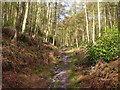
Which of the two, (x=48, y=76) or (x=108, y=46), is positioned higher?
(x=108, y=46)

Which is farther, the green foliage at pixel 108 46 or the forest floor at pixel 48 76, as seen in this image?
the green foliage at pixel 108 46

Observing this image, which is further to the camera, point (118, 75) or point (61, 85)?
point (61, 85)

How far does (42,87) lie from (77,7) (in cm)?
2488

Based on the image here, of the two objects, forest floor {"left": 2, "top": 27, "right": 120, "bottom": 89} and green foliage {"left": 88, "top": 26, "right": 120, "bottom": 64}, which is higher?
green foliage {"left": 88, "top": 26, "right": 120, "bottom": 64}

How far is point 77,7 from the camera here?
30609 mm

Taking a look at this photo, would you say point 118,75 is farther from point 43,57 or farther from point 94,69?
point 43,57

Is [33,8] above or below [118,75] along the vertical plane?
above

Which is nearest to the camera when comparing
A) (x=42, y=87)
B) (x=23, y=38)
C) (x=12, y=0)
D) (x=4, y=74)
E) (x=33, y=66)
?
(x=4, y=74)

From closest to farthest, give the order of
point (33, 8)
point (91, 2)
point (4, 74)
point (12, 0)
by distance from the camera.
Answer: point (4, 74) < point (91, 2) < point (12, 0) < point (33, 8)

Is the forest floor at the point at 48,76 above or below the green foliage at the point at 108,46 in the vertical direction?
below

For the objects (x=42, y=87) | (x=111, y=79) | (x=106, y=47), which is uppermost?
(x=106, y=47)

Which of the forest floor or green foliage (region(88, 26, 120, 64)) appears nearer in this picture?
the forest floor

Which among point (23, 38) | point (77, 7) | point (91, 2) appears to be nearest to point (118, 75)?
point (23, 38)

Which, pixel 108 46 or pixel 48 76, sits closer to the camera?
pixel 108 46
